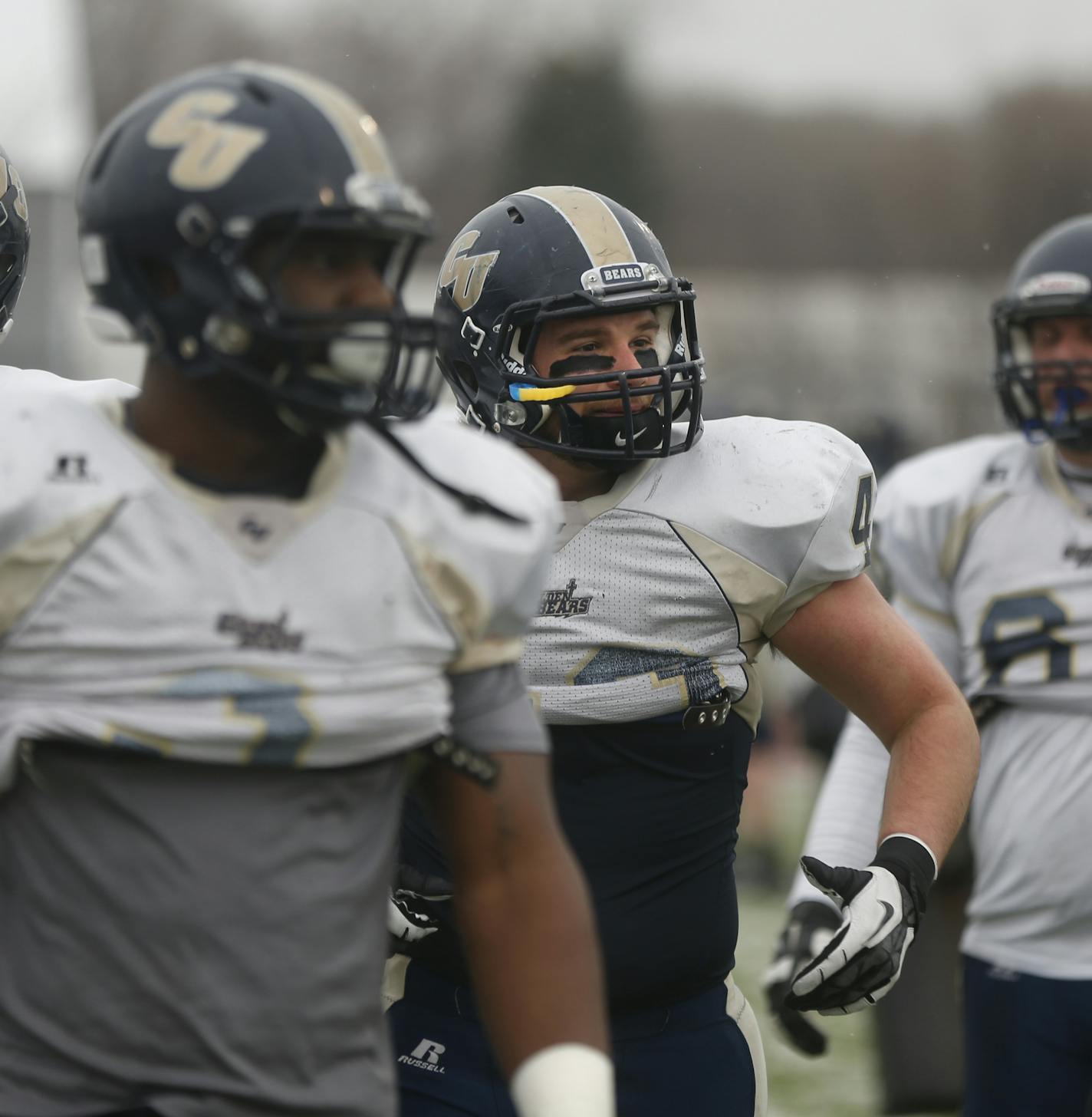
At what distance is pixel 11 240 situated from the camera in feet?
12.3

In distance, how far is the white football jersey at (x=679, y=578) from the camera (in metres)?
3.11

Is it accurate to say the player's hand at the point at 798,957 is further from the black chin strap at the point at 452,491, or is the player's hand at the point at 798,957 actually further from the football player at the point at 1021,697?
the black chin strap at the point at 452,491

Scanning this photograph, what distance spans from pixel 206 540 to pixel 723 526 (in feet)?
4.01

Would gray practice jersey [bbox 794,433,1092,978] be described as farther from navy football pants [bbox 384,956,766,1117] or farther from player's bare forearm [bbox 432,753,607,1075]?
player's bare forearm [bbox 432,753,607,1075]

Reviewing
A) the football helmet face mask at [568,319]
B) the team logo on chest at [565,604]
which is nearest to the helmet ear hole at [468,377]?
the football helmet face mask at [568,319]

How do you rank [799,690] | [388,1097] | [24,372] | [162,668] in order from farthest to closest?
[799,690]
[24,372]
[388,1097]
[162,668]

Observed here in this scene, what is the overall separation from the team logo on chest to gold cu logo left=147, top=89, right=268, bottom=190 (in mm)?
1141

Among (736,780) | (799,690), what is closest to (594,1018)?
(736,780)

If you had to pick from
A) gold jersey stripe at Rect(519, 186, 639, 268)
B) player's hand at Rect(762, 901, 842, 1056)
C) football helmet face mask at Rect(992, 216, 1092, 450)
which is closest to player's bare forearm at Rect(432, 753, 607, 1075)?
gold jersey stripe at Rect(519, 186, 639, 268)

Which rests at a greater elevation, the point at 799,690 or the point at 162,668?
the point at 162,668

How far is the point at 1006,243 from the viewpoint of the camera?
→ 754 inches

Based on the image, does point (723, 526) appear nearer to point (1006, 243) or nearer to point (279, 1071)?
point (279, 1071)

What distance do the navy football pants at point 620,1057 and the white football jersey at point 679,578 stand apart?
47 cm

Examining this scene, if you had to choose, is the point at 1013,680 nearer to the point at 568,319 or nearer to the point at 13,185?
the point at 568,319
